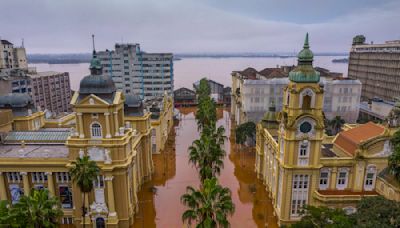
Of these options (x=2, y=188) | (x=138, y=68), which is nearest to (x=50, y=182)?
(x=2, y=188)

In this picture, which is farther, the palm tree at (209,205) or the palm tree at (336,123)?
the palm tree at (336,123)

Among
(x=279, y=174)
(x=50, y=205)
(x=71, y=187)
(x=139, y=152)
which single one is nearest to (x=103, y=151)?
(x=71, y=187)

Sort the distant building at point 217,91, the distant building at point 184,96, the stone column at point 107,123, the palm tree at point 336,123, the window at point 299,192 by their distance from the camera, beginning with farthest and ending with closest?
1. the distant building at point 217,91
2. the distant building at point 184,96
3. the palm tree at point 336,123
4. the window at point 299,192
5. the stone column at point 107,123

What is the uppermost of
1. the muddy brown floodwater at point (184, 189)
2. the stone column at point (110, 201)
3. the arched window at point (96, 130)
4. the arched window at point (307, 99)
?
the arched window at point (307, 99)

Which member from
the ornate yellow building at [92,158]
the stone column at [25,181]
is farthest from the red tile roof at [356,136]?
the stone column at [25,181]

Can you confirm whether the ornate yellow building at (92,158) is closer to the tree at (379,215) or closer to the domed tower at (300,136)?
the domed tower at (300,136)

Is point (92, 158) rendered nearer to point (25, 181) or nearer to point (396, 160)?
point (25, 181)
